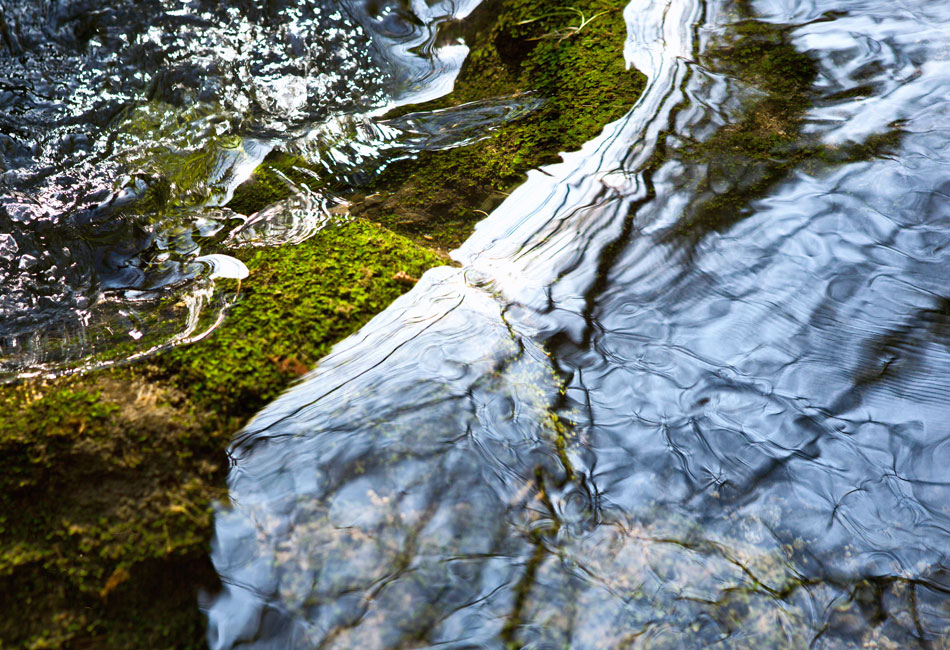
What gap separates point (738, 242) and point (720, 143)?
0.71 metres

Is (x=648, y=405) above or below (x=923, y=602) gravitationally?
above

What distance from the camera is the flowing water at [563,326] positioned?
7.00ft

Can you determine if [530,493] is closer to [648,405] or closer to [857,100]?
[648,405]

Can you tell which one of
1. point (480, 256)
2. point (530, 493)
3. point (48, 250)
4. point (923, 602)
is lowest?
point (923, 602)

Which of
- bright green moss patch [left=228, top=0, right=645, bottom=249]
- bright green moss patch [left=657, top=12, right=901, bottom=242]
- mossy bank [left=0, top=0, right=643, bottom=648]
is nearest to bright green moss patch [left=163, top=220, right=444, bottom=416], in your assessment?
mossy bank [left=0, top=0, right=643, bottom=648]

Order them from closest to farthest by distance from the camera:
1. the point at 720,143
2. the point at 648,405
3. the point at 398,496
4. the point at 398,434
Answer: the point at 398,496 < the point at 398,434 < the point at 648,405 < the point at 720,143

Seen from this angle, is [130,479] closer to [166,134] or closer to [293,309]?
[293,309]

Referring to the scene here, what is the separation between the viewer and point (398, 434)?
2.42 metres

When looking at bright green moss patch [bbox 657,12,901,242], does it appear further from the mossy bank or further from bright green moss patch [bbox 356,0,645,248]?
the mossy bank

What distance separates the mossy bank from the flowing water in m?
0.12

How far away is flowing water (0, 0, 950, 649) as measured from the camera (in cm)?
213

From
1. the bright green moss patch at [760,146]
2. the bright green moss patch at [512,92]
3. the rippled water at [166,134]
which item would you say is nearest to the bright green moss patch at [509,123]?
the bright green moss patch at [512,92]

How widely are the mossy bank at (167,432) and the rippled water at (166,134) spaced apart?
21cm

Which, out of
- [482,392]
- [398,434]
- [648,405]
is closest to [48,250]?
[398,434]
